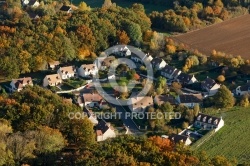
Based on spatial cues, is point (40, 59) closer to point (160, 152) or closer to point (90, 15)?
point (90, 15)

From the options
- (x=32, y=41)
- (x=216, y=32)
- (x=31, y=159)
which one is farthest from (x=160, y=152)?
(x=216, y=32)

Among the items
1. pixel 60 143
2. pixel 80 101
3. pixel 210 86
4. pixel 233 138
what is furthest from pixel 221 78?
pixel 60 143

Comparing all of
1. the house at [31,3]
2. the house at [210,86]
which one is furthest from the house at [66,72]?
the house at [31,3]

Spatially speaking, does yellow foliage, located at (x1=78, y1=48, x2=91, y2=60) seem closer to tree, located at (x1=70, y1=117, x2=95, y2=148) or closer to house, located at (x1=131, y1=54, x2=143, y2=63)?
house, located at (x1=131, y1=54, x2=143, y2=63)

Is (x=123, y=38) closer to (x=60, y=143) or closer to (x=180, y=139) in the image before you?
(x=180, y=139)

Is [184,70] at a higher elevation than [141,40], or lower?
lower

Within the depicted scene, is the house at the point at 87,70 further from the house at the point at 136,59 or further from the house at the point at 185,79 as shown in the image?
the house at the point at 185,79
